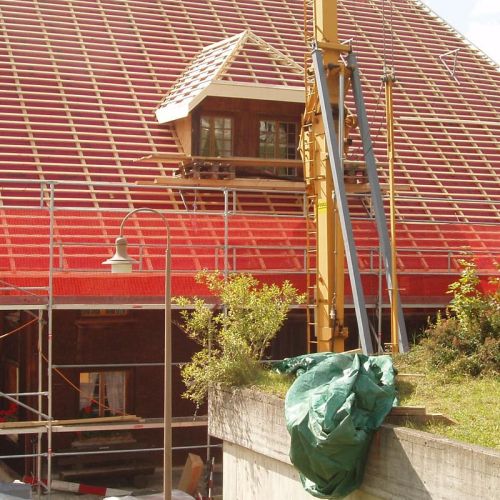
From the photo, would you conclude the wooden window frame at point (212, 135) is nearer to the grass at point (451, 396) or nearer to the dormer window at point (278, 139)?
the dormer window at point (278, 139)

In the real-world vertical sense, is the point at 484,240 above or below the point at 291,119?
below

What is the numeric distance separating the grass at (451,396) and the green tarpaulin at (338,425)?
0.54 metres

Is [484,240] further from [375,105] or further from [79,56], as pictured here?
[79,56]

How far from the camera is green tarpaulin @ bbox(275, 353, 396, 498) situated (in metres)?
11.8

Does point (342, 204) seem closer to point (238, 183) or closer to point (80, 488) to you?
point (238, 183)

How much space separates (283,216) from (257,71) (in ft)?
14.2

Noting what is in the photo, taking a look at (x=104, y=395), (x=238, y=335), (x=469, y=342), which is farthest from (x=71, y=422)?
(x=469, y=342)

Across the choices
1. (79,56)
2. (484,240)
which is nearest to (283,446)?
(484,240)

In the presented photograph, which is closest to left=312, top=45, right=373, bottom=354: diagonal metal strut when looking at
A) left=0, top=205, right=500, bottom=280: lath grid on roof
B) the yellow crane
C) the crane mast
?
the yellow crane

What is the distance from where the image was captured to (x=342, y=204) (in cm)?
1786

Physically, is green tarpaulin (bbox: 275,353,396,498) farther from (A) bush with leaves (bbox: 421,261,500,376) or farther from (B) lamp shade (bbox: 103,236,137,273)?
(B) lamp shade (bbox: 103,236,137,273)

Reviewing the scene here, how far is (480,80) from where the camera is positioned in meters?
29.6

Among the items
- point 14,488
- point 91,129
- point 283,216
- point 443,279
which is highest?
Result: point 91,129

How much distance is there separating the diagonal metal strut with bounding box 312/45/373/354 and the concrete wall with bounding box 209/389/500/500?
2.93m
